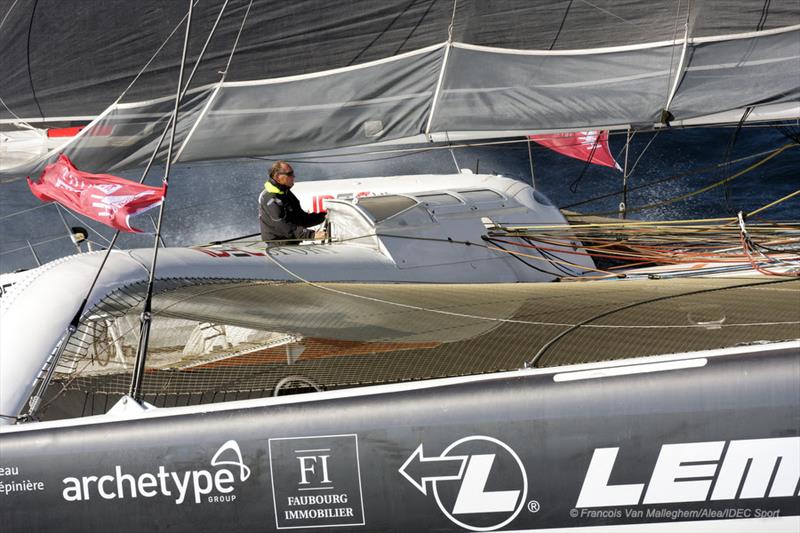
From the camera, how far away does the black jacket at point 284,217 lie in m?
6.02

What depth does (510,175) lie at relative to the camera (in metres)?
11.3

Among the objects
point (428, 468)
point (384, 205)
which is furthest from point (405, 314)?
point (384, 205)

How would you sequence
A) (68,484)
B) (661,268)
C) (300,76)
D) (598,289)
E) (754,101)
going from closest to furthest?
(68,484) < (598,289) < (661,268) < (754,101) < (300,76)

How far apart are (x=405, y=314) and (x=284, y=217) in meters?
2.17

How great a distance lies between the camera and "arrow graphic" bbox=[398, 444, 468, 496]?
3.17m

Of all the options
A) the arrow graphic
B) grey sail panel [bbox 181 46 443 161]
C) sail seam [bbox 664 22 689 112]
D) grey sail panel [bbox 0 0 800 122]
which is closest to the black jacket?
grey sail panel [bbox 181 46 443 161]

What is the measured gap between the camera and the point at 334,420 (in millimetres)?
3266

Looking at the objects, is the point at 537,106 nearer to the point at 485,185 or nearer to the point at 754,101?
the point at 485,185

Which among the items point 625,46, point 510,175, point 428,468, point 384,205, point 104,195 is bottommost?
point 428,468

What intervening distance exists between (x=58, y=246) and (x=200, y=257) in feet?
20.9

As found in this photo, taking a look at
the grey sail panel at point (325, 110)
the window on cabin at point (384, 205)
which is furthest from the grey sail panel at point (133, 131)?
the window on cabin at point (384, 205)

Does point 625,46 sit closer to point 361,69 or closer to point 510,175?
point 361,69

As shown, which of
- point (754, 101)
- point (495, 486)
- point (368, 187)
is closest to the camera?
point (495, 486)

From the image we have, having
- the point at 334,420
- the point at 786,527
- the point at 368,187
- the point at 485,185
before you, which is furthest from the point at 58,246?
the point at 786,527
